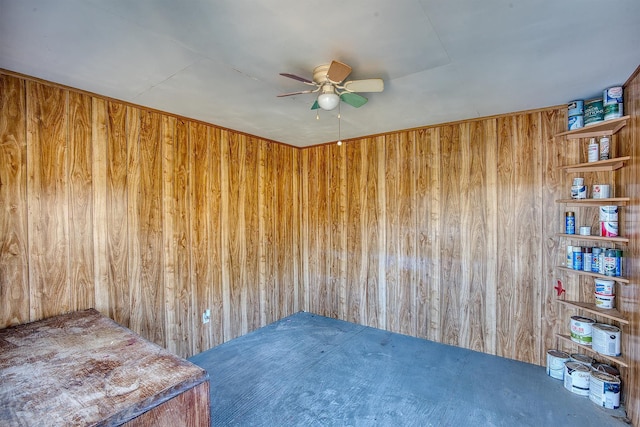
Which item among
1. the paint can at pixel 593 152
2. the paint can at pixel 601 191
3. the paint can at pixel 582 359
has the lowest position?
the paint can at pixel 582 359

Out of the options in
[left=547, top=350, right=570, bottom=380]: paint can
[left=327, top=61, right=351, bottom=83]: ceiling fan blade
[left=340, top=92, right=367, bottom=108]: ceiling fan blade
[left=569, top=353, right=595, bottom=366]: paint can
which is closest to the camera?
[left=327, top=61, right=351, bottom=83]: ceiling fan blade

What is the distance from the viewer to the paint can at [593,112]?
94.2 inches

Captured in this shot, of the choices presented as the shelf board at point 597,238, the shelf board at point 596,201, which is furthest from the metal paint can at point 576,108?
the shelf board at point 597,238

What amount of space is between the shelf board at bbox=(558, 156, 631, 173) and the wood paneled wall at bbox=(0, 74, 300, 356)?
326 centimetres

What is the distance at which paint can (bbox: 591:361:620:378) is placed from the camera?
92.0 inches

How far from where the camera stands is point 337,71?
1.71m

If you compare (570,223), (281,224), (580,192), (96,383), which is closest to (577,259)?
(570,223)

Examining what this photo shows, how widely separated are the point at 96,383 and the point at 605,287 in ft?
11.4

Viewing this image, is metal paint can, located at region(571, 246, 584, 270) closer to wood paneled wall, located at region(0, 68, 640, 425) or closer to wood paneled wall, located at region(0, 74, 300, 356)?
wood paneled wall, located at region(0, 68, 640, 425)

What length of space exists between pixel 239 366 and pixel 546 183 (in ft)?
11.2

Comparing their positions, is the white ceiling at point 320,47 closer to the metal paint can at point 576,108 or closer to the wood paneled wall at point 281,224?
the metal paint can at point 576,108

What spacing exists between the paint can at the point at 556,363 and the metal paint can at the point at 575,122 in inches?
78.9

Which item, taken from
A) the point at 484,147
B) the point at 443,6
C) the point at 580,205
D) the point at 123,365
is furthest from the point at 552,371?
the point at 123,365

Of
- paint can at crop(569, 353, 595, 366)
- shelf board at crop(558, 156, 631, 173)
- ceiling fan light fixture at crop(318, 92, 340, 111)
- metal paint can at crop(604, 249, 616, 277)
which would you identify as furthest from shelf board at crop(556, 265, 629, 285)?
ceiling fan light fixture at crop(318, 92, 340, 111)
